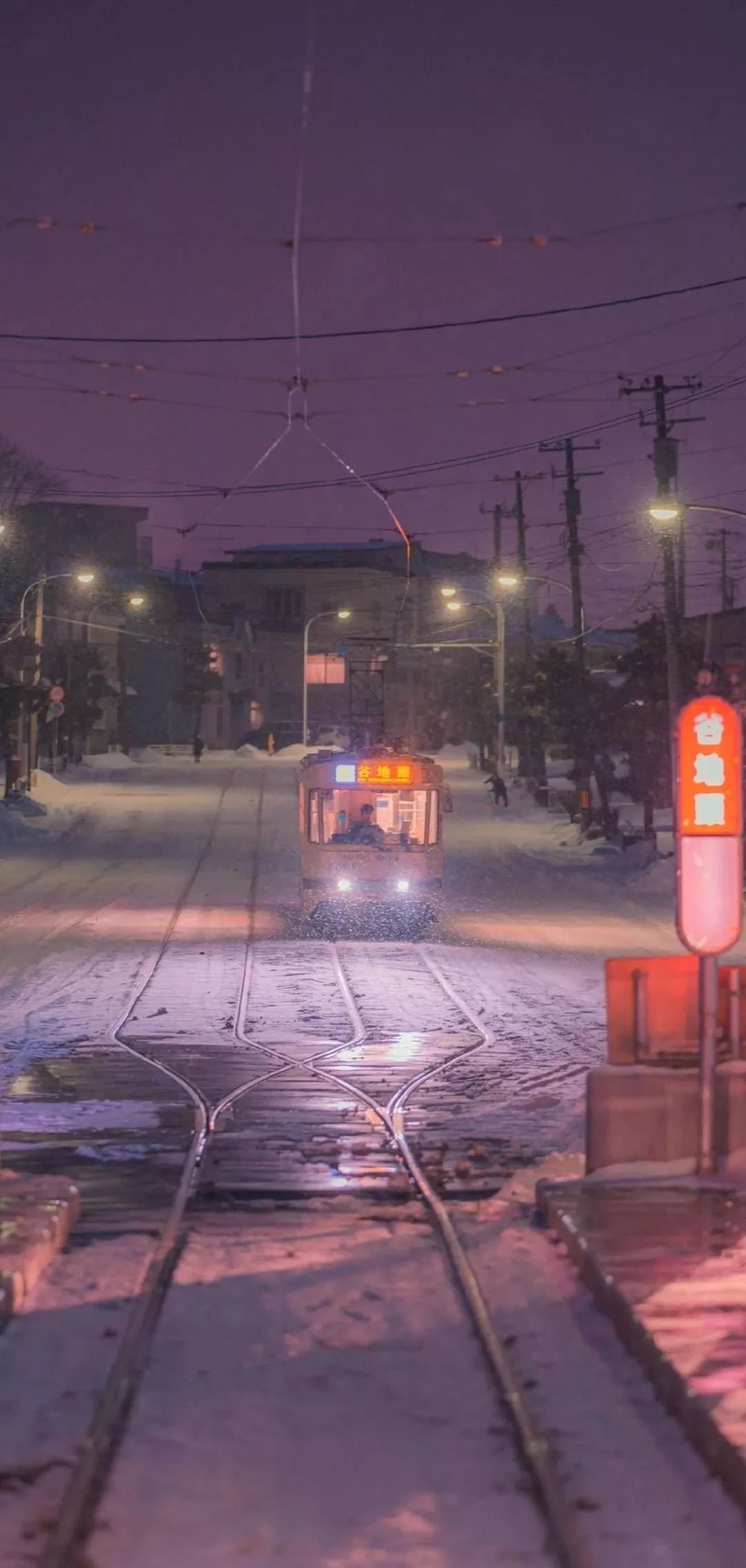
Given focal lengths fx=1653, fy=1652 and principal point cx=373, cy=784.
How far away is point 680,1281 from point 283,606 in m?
112

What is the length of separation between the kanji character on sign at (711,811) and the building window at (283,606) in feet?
354

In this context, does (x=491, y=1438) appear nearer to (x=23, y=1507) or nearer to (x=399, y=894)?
(x=23, y=1507)

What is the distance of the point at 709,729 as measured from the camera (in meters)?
9.29

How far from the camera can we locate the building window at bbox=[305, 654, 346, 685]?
111188 millimetres

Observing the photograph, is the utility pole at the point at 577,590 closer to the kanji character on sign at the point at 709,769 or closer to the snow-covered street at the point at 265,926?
the snow-covered street at the point at 265,926

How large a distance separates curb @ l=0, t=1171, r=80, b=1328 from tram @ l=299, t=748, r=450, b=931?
55.7 feet

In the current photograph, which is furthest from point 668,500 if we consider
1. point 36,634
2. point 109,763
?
point 109,763

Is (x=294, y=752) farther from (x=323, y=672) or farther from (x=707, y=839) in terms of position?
(x=707, y=839)

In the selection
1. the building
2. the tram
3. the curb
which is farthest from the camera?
the building

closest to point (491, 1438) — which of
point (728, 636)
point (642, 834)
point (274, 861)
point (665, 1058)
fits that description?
point (665, 1058)

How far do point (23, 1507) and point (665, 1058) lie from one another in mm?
5551

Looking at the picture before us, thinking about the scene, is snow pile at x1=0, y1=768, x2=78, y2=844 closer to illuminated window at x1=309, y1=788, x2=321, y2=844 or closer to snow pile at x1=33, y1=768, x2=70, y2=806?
snow pile at x1=33, y1=768, x2=70, y2=806

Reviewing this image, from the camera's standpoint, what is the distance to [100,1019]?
57.2 feet

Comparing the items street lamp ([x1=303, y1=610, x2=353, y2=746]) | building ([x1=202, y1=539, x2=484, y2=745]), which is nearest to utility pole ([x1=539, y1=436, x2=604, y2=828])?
street lamp ([x1=303, y1=610, x2=353, y2=746])
